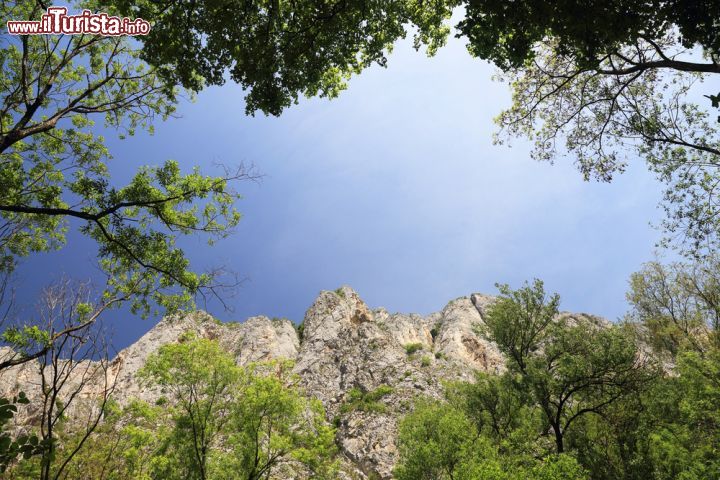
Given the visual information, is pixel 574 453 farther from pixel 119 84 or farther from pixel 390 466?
pixel 119 84

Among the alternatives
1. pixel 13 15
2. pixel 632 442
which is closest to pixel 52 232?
pixel 13 15

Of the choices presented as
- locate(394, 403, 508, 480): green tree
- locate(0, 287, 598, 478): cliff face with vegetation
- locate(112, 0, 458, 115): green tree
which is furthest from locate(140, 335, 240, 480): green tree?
locate(112, 0, 458, 115): green tree

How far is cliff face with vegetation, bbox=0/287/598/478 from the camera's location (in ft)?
131

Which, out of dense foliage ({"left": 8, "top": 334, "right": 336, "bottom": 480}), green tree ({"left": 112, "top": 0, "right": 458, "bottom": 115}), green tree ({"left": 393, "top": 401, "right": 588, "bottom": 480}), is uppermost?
green tree ({"left": 112, "top": 0, "right": 458, "bottom": 115})

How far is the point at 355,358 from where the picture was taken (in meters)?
52.8

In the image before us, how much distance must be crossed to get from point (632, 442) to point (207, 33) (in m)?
A: 27.2

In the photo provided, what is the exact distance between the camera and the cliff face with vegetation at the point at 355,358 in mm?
39844

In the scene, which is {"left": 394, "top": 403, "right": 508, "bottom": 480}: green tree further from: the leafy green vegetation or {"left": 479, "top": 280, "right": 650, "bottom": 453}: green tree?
{"left": 479, "top": 280, "right": 650, "bottom": 453}: green tree

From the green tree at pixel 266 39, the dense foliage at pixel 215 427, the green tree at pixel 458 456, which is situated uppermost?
the green tree at pixel 266 39

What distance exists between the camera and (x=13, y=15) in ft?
42.7

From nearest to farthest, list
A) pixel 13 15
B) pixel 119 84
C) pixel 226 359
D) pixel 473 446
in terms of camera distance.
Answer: pixel 13 15
pixel 119 84
pixel 473 446
pixel 226 359

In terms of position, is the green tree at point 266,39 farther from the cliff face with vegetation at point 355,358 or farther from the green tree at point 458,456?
the cliff face with vegetation at point 355,358

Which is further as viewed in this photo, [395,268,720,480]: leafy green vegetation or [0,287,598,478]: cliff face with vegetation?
[0,287,598,478]: cliff face with vegetation

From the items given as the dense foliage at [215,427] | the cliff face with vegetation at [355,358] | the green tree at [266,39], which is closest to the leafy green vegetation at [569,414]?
the cliff face with vegetation at [355,358]
